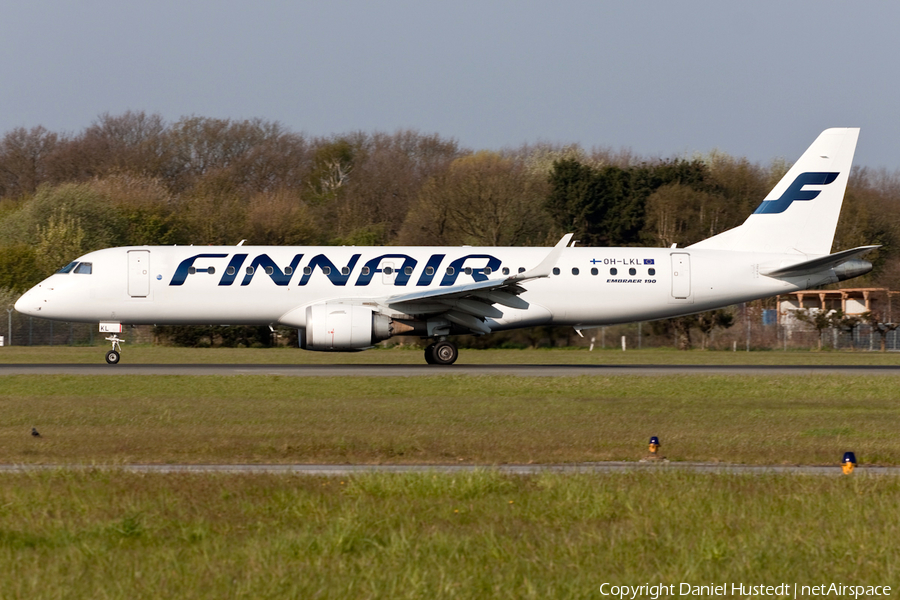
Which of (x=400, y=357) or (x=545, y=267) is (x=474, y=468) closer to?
(x=545, y=267)

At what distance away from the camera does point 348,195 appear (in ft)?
318

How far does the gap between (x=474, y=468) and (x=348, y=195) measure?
8578cm

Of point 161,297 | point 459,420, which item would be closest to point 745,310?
point 161,297

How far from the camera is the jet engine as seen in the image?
31.0m

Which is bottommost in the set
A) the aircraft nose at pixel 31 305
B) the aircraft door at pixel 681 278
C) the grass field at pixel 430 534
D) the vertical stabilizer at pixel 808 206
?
the grass field at pixel 430 534

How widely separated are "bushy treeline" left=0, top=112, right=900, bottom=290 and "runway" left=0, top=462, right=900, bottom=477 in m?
49.3

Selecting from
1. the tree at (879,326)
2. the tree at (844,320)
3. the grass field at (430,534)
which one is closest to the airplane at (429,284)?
the grass field at (430,534)

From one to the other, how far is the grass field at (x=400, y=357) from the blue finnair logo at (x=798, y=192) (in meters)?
5.82

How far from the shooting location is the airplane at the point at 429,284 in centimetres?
3219

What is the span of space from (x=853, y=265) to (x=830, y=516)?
2615 centimetres

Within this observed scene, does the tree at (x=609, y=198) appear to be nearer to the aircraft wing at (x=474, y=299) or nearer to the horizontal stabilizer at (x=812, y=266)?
the horizontal stabilizer at (x=812, y=266)

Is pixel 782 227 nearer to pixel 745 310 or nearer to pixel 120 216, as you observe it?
pixel 745 310

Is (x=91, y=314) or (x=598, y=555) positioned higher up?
(x=91, y=314)

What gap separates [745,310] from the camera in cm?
5981
